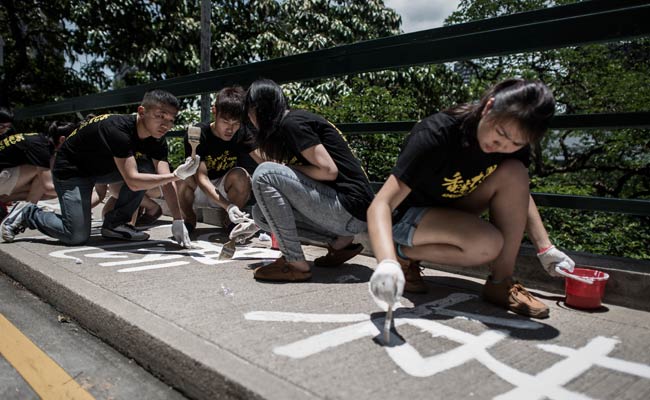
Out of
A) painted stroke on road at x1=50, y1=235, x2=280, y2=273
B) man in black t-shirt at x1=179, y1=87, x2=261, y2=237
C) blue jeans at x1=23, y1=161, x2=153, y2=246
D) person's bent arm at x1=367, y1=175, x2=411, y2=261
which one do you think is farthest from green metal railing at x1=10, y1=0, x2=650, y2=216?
blue jeans at x1=23, y1=161, x2=153, y2=246

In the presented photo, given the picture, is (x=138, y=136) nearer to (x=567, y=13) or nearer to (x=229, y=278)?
(x=229, y=278)

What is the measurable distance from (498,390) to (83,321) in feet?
6.01

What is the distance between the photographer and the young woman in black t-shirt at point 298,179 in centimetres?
261

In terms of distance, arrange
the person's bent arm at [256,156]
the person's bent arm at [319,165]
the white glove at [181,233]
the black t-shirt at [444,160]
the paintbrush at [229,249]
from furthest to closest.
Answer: the person's bent arm at [256,156], the white glove at [181,233], the paintbrush at [229,249], the person's bent arm at [319,165], the black t-shirt at [444,160]

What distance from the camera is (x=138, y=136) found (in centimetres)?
364

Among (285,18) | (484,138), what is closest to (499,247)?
(484,138)

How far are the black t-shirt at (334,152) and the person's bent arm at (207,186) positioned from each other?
1.18m

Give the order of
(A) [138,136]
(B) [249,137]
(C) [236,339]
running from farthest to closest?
(B) [249,137], (A) [138,136], (C) [236,339]

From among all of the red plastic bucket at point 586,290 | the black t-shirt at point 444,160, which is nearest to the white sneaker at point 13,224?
the black t-shirt at point 444,160

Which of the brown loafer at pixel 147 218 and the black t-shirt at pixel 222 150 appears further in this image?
the brown loafer at pixel 147 218

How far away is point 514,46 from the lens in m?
2.54

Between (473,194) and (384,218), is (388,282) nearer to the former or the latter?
(384,218)

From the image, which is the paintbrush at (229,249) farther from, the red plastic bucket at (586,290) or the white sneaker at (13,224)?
the red plastic bucket at (586,290)

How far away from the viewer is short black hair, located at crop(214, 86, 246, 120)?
12.0 ft
